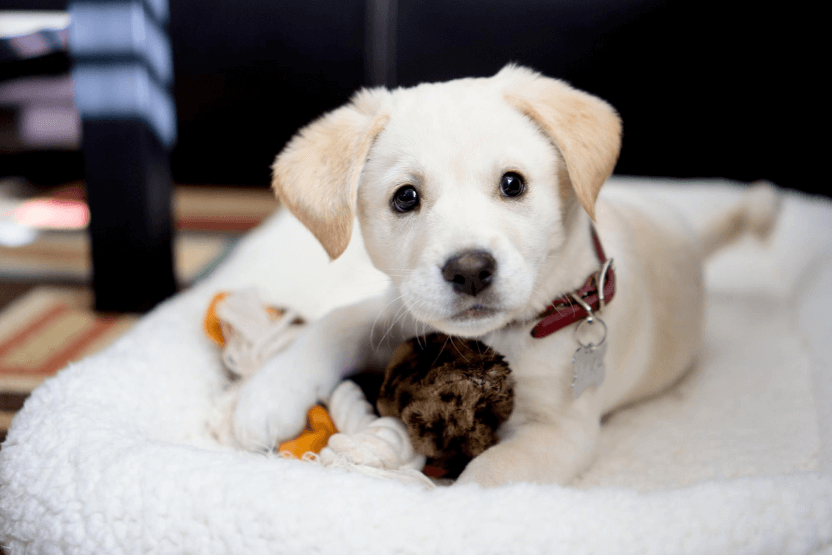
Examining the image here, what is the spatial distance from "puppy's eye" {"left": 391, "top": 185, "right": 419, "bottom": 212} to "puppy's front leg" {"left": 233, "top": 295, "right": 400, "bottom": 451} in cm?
25

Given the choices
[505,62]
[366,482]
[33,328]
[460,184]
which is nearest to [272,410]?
[366,482]

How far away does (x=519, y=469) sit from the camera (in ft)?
4.34

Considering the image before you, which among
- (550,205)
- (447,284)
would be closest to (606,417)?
(550,205)

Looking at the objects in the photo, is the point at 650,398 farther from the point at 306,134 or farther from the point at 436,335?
the point at 306,134

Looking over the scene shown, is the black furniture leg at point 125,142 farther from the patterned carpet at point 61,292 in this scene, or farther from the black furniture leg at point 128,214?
the patterned carpet at point 61,292

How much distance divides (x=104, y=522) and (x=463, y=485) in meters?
0.63

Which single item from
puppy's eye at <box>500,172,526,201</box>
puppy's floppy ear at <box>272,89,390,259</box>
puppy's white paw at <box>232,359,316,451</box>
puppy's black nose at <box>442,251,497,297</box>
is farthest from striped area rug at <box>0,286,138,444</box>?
puppy's eye at <box>500,172,526,201</box>

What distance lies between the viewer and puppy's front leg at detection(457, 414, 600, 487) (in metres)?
1.31

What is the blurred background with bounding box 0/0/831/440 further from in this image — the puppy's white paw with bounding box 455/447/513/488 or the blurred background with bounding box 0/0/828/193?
the puppy's white paw with bounding box 455/447/513/488

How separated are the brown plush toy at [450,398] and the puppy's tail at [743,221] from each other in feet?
5.08

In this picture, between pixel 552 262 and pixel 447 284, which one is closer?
pixel 447 284

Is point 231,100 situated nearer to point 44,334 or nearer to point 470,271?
point 44,334

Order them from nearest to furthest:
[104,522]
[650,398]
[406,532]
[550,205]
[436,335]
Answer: [406,532] < [104,522] < [550,205] < [436,335] < [650,398]

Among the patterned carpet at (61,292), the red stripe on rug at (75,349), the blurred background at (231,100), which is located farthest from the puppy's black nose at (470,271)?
the red stripe on rug at (75,349)
